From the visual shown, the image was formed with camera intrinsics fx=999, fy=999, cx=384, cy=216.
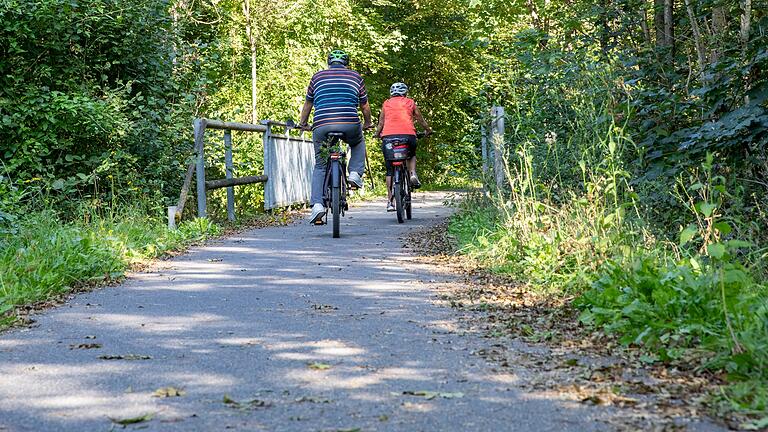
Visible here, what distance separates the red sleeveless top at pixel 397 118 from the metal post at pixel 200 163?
2.75 m

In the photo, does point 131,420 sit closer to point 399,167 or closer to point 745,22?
point 745,22

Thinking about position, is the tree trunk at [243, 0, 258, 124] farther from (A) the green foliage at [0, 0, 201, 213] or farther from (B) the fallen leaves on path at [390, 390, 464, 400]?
(B) the fallen leaves on path at [390, 390, 464, 400]

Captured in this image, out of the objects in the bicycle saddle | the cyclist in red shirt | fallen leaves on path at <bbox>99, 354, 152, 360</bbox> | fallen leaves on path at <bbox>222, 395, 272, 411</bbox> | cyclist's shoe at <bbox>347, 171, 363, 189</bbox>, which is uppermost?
the cyclist in red shirt

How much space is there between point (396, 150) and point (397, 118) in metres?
0.52

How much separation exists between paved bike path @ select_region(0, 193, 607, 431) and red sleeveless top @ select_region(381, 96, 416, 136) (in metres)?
6.11

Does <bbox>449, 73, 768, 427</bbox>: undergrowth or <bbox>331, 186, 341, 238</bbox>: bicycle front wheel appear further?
<bbox>331, 186, 341, 238</bbox>: bicycle front wheel

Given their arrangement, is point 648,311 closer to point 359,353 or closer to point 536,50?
point 359,353

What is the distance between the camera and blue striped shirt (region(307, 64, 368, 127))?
12.0m

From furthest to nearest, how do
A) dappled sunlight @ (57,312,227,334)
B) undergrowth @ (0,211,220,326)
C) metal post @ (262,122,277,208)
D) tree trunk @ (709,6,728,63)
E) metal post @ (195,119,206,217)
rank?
metal post @ (262,122,277,208), metal post @ (195,119,206,217), tree trunk @ (709,6,728,63), undergrowth @ (0,211,220,326), dappled sunlight @ (57,312,227,334)

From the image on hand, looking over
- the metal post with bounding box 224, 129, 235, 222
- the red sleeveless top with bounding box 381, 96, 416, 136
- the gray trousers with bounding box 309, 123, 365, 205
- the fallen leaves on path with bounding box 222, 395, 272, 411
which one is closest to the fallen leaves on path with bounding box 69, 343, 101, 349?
the fallen leaves on path with bounding box 222, 395, 272, 411

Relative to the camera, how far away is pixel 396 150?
1408cm

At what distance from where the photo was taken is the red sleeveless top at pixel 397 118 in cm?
1423

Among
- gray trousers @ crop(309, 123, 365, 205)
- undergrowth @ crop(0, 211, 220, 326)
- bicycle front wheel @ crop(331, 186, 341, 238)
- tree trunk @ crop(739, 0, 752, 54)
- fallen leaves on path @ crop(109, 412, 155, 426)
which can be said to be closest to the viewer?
fallen leaves on path @ crop(109, 412, 155, 426)

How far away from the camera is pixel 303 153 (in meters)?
19.7
